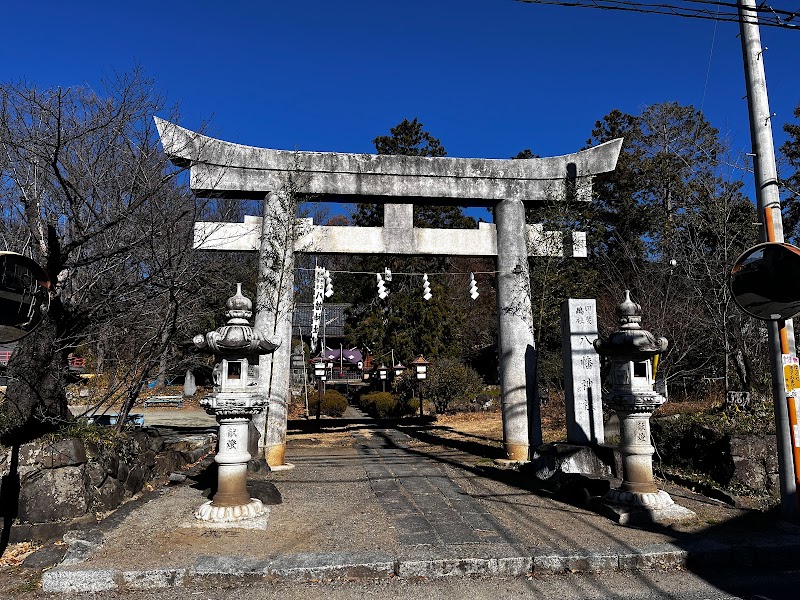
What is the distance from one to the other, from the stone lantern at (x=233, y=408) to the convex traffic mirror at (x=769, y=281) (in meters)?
5.59

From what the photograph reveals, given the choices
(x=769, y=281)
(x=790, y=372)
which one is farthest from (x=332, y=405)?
(x=769, y=281)

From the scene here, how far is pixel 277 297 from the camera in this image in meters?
11.0

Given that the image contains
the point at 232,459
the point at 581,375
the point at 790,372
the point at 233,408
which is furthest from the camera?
the point at 581,375

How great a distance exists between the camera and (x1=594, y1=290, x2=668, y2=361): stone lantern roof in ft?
22.9

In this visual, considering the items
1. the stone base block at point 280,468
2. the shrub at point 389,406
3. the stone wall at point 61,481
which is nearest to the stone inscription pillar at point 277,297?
the stone base block at point 280,468

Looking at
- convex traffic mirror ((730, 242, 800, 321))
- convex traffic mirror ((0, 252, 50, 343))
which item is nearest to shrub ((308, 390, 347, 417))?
convex traffic mirror ((730, 242, 800, 321))

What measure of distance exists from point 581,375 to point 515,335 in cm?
179

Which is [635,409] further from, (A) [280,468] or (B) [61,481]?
(B) [61,481]

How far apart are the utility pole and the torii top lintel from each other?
15.7ft

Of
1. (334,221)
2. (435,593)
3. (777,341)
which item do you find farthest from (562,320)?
(334,221)

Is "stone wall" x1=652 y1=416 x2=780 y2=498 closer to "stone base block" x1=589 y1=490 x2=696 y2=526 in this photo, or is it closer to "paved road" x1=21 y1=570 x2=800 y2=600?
"stone base block" x1=589 y1=490 x2=696 y2=526

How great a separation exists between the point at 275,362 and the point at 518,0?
7.52 m

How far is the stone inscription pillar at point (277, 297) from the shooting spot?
10.8 m

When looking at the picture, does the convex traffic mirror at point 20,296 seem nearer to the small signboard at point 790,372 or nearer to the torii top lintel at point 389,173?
the torii top lintel at point 389,173
